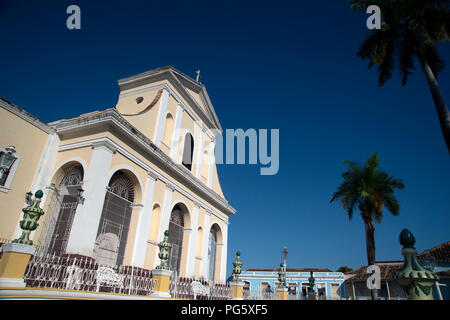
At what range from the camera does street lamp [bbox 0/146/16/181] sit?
30.8ft

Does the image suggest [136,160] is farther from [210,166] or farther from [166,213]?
[210,166]

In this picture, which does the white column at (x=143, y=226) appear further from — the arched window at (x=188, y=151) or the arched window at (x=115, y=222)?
the arched window at (x=188, y=151)

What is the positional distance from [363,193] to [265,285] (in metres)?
22.0

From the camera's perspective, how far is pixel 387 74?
42.5 ft

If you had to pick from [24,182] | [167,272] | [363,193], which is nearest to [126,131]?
[24,182]

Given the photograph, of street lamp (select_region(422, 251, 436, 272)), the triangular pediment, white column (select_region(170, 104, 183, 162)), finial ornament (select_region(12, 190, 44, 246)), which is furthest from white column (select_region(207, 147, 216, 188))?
street lamp (select_region(422, 251, 436, 272))

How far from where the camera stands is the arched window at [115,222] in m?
10.5

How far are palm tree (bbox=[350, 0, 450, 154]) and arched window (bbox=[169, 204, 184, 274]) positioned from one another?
475 inches

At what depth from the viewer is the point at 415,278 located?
2.96 metres

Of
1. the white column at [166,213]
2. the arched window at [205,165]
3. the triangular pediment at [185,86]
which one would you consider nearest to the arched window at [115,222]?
the white column at [166,213]

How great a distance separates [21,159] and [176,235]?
7.88m

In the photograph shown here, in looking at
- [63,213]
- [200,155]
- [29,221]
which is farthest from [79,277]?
[200,155]
